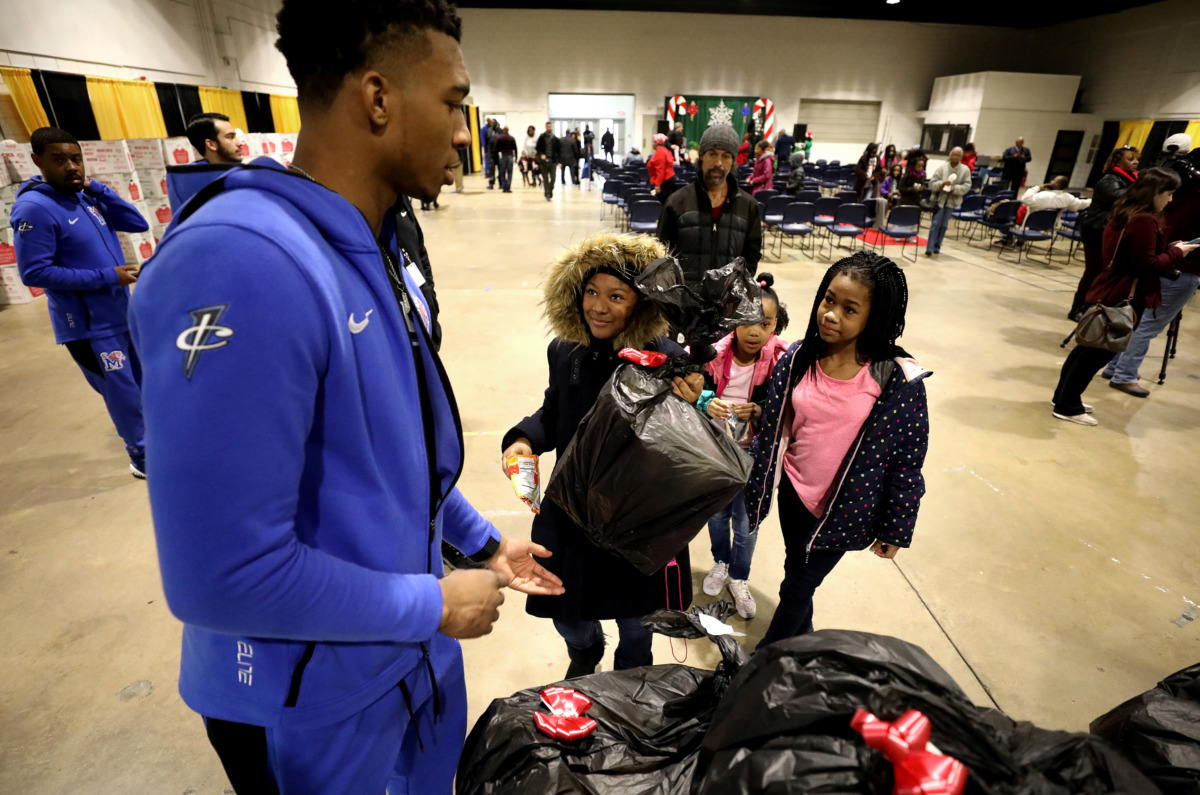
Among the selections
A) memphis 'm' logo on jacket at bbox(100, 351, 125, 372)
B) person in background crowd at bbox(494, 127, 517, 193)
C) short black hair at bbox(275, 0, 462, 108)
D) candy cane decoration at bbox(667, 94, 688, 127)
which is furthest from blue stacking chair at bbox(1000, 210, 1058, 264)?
candy cane decoration at bbox(667, 94, 688, 127)

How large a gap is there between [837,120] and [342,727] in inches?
900

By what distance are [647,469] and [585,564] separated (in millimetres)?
430

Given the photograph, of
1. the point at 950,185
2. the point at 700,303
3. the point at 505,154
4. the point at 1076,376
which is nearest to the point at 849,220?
the point at 950,185

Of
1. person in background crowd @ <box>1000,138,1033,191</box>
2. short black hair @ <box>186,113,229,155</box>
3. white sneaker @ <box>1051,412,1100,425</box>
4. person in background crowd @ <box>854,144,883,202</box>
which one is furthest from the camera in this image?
person in background crowd @ <box>1000,138,1033,191</box>

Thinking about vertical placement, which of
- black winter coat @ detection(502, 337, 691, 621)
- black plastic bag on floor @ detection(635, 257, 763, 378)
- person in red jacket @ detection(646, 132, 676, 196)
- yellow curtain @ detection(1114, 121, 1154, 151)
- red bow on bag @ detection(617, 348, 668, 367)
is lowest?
black winter coat @ detection(502, 337, 691, 621)

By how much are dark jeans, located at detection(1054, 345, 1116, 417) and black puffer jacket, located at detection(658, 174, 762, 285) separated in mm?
2253

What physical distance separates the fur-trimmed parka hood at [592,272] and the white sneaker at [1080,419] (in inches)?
146

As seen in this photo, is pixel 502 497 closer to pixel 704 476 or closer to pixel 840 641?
pixel 704 476

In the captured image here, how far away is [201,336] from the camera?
48 centimetres

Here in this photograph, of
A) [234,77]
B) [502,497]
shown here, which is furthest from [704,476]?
[234,77]

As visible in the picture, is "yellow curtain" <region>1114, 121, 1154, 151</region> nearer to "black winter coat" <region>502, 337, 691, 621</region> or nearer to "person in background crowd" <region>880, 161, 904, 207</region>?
"person in background crowd" <region>880, 161, 904, 207</region>

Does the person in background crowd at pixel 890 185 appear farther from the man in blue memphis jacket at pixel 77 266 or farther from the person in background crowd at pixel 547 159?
the man in blue memphis jacket at pixel 77 266

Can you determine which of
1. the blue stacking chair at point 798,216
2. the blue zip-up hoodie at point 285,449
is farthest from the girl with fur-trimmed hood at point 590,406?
the blue stacking chair at point 798,216

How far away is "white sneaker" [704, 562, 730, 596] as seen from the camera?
2439mm
